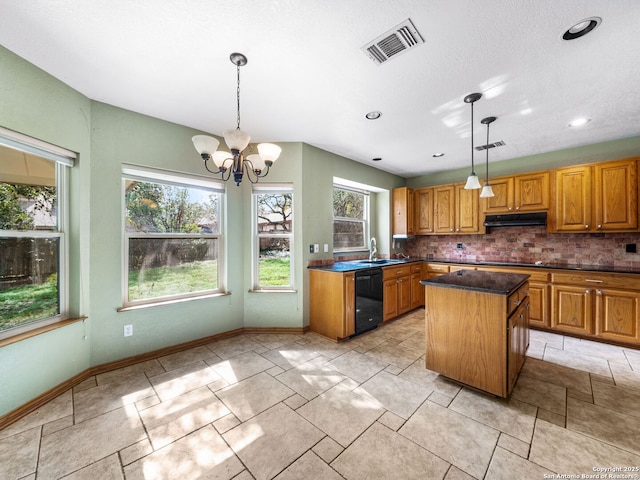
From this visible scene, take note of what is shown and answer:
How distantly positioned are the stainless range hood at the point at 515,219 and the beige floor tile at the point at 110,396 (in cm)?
491

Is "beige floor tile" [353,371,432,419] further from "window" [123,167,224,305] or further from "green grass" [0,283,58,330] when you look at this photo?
"green grass" [0,283,58,330]

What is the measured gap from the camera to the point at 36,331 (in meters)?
2.03

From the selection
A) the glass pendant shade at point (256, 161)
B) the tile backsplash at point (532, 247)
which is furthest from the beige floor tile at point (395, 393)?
the tile backsplash at point (532, 247)

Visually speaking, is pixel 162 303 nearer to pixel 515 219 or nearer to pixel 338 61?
pixel 338 61

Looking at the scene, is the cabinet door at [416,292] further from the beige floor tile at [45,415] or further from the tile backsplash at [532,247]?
the beige floor tile at [45,415]

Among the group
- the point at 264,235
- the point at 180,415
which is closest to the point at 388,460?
the point at 180,415

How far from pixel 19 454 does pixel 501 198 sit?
5.74 metres

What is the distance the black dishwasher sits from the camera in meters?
3.34

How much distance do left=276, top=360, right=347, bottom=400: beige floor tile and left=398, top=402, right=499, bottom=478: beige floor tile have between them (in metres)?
0.72

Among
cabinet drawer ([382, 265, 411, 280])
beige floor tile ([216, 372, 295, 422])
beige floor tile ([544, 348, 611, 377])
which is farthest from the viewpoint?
cabinet drawer ([382, 265, 411, 280])

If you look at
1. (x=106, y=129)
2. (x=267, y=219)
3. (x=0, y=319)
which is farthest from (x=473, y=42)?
(x=0, y=319)

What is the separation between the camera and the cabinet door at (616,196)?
3.12 metres

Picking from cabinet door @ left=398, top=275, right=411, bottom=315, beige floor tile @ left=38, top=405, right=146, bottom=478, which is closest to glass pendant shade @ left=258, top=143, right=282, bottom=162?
beige floor tile @ left=38, top=405, right=146, bottom=478

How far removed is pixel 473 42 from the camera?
1.72m
